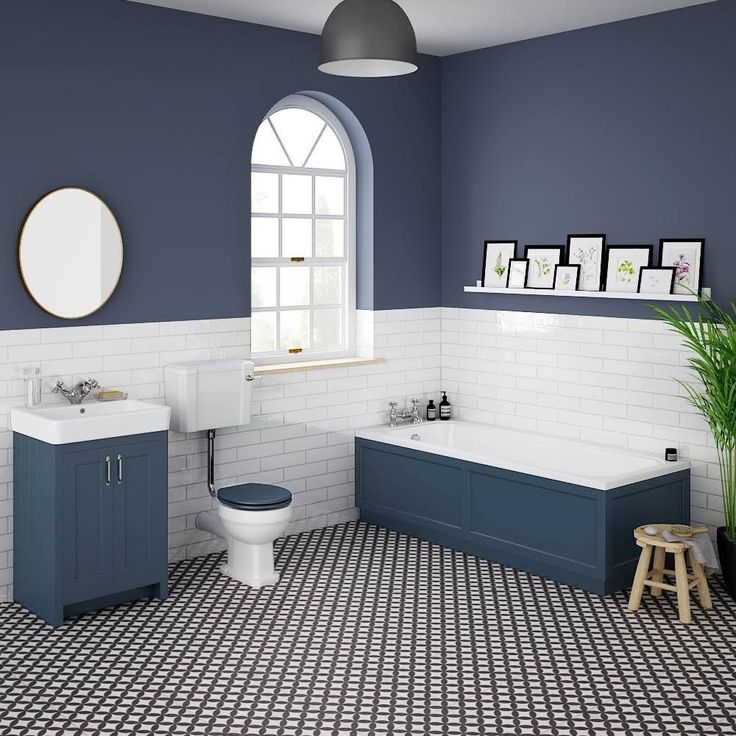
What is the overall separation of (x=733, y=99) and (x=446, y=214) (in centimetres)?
241

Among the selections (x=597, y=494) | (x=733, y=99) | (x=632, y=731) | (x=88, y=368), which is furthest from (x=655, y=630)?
(x=88, y=368)

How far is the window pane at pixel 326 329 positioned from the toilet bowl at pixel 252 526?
1.52 metres

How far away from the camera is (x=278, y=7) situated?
6.07 metres

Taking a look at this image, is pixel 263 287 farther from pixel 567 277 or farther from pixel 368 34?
pixel 368 34

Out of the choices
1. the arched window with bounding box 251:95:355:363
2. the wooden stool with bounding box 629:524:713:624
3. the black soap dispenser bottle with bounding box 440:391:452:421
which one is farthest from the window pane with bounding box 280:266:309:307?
the wooden stool with bounding box 629:524:713:624

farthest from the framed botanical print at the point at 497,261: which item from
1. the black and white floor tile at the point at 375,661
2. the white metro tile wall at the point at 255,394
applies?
the black and white floor tile at the point at 375,661

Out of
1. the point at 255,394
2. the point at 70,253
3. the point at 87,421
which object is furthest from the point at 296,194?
the point at 87,421

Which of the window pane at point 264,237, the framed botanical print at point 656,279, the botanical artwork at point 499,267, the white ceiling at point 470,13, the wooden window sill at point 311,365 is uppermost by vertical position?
the white ceiling at point 470,13

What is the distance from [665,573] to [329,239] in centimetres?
330

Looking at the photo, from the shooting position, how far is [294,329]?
7156 mm

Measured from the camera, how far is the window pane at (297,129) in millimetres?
6941

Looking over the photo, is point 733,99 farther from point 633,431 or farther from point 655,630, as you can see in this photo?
point 655,630

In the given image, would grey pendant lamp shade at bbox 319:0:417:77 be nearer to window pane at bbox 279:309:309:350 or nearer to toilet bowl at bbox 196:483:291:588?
toilet bowl at bbox 196:483:291:588

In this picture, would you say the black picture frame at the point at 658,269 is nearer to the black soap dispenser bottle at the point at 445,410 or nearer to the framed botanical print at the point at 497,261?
the framed botanical print at the point at 497,261
